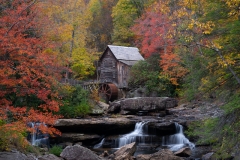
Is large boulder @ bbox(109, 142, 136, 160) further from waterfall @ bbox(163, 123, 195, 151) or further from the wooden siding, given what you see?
the wooden siding

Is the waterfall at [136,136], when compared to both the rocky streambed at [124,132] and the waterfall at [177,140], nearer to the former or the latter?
the rocky streambed at [124,132]

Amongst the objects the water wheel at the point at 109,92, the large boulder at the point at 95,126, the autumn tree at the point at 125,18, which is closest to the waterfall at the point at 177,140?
the large boulder at the point at 95,126

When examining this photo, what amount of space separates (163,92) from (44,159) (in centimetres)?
1701

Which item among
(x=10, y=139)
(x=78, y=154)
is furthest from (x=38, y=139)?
(x=10, y=139)

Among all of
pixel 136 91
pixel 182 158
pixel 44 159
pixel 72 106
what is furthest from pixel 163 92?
pixel 44 159

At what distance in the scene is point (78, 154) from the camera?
9484mm

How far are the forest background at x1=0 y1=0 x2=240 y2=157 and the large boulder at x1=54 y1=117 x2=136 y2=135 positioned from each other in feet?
2.38

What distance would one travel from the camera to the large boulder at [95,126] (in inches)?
536

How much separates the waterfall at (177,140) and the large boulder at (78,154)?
5225 millimetres

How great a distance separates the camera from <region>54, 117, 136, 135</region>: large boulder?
1362 centimetres

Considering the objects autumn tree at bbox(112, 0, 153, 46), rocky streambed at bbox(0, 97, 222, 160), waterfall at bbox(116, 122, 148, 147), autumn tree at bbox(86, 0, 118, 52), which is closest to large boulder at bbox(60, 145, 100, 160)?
rocky streambed at bbox(0, 97, 222, 160)

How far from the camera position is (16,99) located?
46.1 feet

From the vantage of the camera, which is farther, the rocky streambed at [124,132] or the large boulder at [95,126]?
the large boulder at [95,126]

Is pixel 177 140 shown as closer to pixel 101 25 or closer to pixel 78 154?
pixel 78 154
